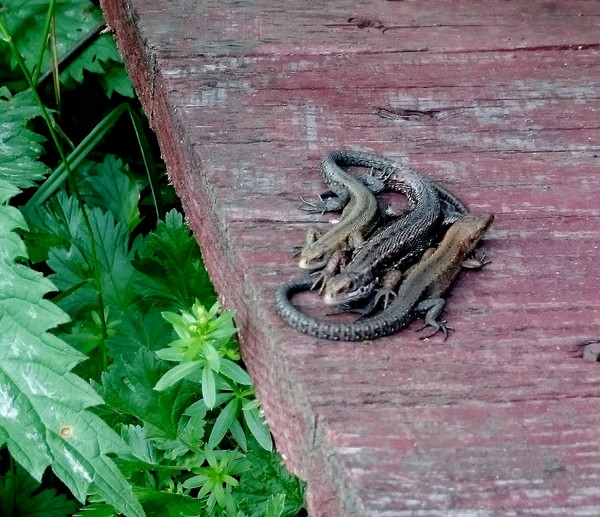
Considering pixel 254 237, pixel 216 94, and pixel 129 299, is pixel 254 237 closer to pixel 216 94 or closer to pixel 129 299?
pixel 216 94

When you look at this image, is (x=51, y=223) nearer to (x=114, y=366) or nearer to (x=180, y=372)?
(x=114, y=366)

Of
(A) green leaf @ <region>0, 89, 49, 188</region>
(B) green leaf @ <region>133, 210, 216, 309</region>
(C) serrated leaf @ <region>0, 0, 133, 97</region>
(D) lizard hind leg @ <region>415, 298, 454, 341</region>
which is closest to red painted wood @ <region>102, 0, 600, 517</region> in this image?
(D) lizard hind leg @ <region>415, 298, 454, 341</region>

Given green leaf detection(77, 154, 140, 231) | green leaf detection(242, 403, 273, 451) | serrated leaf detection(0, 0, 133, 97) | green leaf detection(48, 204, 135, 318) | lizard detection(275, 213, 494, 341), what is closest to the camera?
lizard detection(275, 213, 494, 341)

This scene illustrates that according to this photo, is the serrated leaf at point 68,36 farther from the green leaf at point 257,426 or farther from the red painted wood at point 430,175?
the green leaf at point 257,426

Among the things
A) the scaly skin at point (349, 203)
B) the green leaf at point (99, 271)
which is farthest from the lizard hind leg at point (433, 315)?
the green leaf at point (99, 271)

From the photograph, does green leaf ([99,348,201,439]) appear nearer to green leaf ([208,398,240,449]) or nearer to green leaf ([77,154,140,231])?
green leaf ([208,398,240,449])
